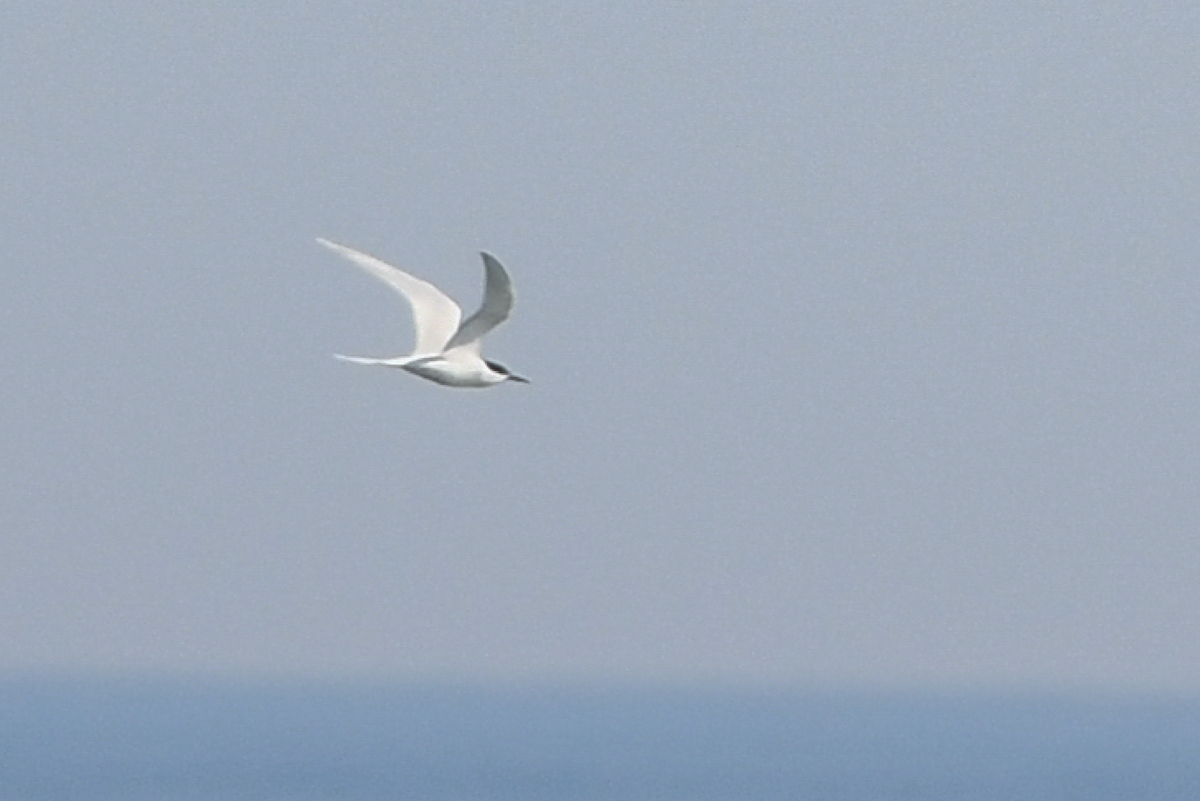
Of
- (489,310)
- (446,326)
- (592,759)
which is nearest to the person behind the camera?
(489,310)

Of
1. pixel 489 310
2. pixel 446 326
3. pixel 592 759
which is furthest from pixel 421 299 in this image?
pixel 592 759

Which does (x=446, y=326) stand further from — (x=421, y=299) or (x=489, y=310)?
(x=489, y=310)

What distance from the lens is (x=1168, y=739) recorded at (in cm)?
17362

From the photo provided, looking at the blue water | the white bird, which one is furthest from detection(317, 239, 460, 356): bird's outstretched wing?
the blue water

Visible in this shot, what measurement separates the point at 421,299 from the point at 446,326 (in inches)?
13.3

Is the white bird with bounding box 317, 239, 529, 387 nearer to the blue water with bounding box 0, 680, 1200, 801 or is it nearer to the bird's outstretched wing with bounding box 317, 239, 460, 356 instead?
the bird's outstretched wing with bounding box 317, 239, 460, 356

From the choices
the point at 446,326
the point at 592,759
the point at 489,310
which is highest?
the point at 592,759

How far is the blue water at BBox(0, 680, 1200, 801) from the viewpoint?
98188 mm

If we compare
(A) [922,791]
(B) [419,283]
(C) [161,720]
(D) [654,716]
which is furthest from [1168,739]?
(B) [419,283]

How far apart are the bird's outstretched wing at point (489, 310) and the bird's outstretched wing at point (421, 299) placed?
118cm

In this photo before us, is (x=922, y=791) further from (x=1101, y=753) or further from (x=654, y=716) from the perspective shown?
(x=654, y=716)

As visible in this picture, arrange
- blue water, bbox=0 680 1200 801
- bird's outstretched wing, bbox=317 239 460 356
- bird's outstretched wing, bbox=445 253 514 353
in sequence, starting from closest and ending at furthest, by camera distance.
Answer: bird's outstretched wing, bbox=445 253 514 353 < bird's outstretched wing, bbox=317 239 460 356 < blue water, bbox=0 680 1200 801

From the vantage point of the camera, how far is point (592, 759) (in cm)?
13238

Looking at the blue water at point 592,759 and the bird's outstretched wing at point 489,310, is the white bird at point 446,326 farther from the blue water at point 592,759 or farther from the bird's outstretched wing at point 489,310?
the blue water at point 592,759
